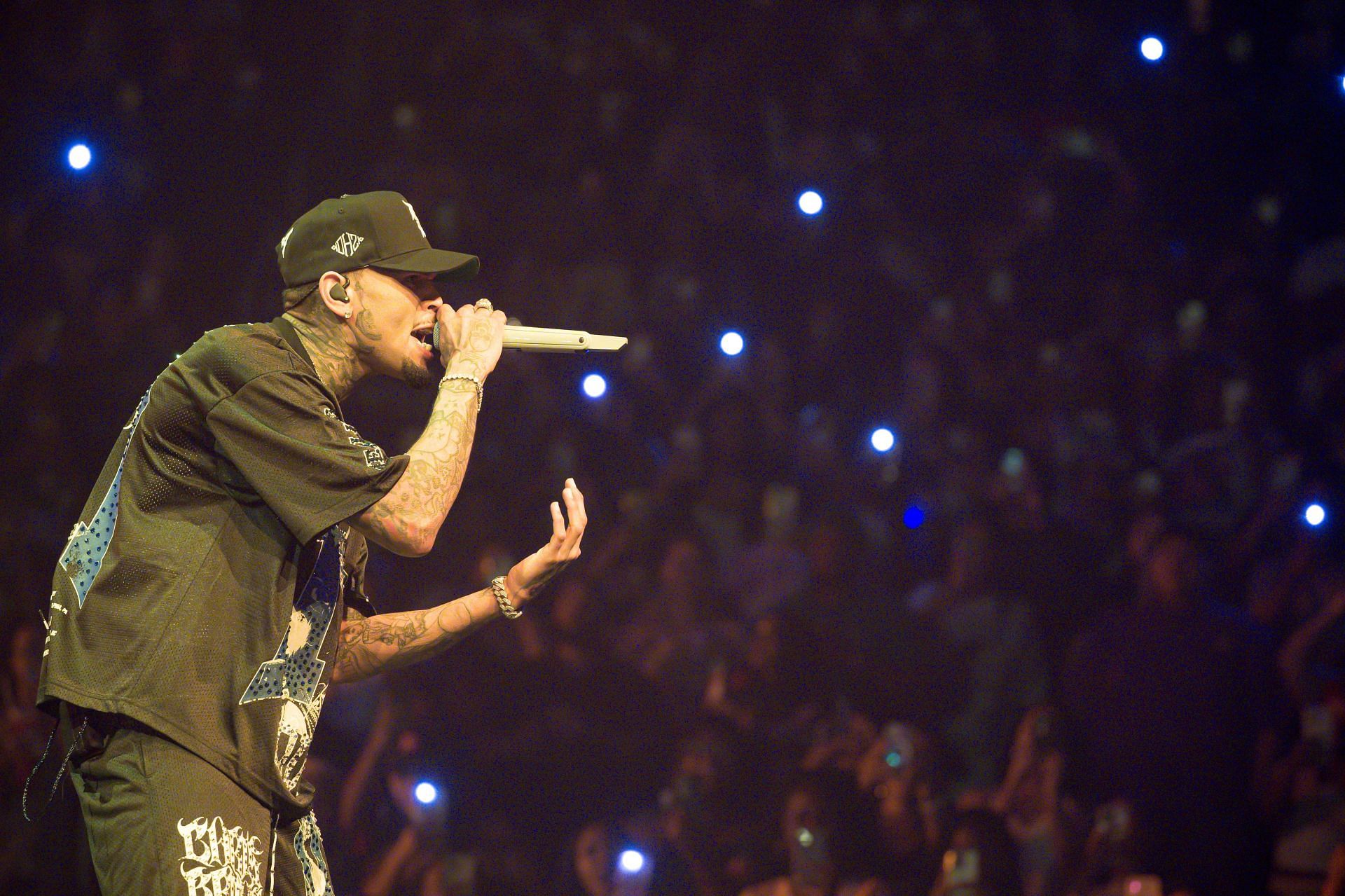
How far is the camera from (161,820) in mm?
1511

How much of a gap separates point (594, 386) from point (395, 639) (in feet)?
8.73

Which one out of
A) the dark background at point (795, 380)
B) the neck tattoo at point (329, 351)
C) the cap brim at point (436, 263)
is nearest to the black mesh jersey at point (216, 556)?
the neck tattoo at point (329, 351)

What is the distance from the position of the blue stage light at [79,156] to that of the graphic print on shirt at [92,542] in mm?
3129

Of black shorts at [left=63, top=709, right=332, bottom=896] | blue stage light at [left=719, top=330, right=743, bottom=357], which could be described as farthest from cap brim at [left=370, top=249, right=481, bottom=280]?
blue stage light at [left=719, top=330, right=743, bottom=357]

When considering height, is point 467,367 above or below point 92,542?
above

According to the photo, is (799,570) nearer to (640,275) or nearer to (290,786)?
(640,275)

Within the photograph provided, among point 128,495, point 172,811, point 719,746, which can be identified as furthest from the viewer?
point 719,746

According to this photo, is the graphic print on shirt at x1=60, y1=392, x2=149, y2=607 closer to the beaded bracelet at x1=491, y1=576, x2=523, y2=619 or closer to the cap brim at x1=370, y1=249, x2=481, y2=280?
the cap brim at x1=370, y1=249, x2=481, y2=280

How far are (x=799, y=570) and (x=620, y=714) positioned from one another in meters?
0.79

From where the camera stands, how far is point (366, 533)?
5.51ft

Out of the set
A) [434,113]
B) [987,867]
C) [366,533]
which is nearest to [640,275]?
[434,113]

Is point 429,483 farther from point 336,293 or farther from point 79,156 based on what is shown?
point 79,156

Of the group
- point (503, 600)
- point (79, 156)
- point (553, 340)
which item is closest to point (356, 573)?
point (503, 600)

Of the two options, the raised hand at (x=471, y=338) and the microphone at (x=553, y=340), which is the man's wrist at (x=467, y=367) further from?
the microphone at (x=553, y=340)
